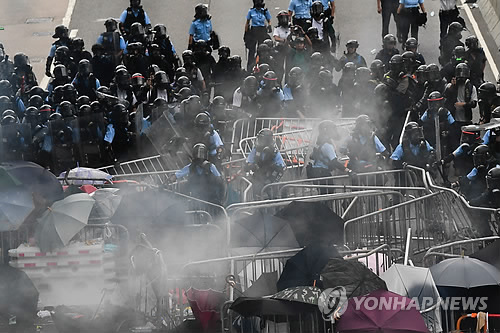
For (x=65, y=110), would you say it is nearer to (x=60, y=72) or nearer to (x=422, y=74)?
(x=60, y=72)

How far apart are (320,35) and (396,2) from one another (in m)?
2.03

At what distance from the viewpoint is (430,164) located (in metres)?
18.1

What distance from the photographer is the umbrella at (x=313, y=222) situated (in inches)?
596

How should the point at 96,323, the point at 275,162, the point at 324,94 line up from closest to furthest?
the point at 96,323 < the point at 275,162 < the point at 324,94

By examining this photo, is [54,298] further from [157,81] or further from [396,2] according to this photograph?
[396,2]

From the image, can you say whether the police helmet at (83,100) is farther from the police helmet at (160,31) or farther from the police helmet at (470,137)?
the police helmet at (470,137)

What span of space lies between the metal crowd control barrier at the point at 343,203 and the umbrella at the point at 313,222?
0.56 m

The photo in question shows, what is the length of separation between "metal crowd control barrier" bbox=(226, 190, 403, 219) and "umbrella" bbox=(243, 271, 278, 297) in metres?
2.01

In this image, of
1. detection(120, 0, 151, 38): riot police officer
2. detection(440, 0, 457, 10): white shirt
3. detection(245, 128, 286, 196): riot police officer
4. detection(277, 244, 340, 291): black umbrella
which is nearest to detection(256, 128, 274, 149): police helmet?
detection(245, 128, 286, 196): riot police officer

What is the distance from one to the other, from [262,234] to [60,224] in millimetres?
2838

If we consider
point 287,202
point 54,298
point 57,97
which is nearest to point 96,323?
point 54,298

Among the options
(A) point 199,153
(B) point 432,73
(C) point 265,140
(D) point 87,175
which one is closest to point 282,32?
(B) point 432,73

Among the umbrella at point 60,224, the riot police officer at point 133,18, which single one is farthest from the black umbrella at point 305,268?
the riot police officer at point 133,18

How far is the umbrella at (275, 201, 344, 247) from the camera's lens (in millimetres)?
15141
